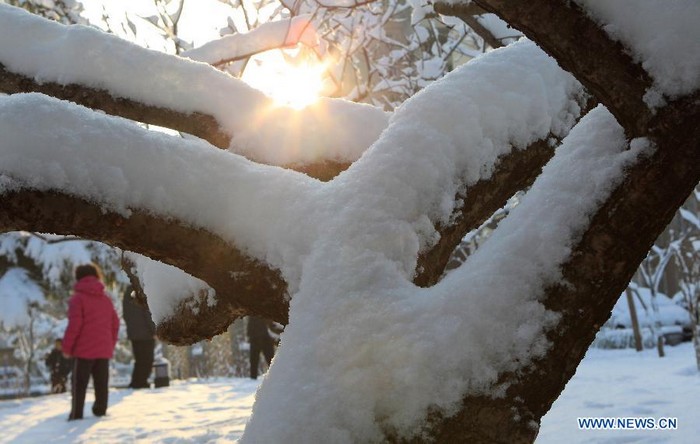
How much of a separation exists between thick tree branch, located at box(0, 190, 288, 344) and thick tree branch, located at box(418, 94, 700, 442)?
59cm

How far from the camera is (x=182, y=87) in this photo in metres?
2.18

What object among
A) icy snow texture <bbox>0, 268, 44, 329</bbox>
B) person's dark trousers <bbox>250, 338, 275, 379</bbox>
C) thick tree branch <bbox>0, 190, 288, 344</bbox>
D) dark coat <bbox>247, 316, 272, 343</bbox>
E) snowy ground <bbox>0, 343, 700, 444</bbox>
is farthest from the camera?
icy snow texture <bbox>0, 268, 44, 329</bbox>

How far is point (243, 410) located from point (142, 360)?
4291 mm

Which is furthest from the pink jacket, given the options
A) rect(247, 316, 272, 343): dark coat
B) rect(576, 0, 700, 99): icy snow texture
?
rect(576, 0, 700, 99): icy snow texture

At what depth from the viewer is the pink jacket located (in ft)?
23.4

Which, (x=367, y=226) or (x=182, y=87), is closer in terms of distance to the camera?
(x=367, y=226)

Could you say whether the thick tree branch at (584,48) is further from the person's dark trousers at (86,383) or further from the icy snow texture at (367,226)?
the person's dark trousers at (86,383)

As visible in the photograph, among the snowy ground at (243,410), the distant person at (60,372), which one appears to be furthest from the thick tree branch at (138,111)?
the distant person at (60,372)

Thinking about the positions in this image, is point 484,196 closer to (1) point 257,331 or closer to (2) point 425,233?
(2) point 425,233

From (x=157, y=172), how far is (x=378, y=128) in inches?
42.6

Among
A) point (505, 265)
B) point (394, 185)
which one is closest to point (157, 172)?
point (394, 185)

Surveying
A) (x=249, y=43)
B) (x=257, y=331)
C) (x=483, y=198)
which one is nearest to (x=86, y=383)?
(x=257, y=331)

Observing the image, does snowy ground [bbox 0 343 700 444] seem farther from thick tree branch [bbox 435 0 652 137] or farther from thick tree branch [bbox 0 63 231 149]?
thick tree branch [bbox 435 0 652 137]

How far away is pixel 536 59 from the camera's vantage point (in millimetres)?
1936
